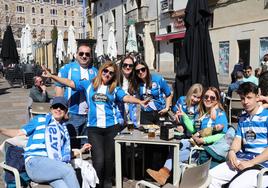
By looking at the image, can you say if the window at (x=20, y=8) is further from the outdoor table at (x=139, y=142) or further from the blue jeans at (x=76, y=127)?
the outdoor table at (x=139, y=142)

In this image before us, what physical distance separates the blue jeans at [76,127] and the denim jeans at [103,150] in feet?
1.49

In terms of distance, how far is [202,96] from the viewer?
460 cm

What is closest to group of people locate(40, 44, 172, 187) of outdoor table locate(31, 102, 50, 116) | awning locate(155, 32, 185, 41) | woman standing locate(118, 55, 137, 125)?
woman standing locate(118, 55, 137, 125)

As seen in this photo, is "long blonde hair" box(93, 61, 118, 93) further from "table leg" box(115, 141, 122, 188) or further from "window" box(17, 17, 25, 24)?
"window" box(17, 17, 25, 24)

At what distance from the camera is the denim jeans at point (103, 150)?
412 cm

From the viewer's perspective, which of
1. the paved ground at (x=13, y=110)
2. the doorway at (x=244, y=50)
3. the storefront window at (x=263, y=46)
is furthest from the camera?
the doorway at (x=244, y=50)

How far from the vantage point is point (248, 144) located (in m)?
3.50

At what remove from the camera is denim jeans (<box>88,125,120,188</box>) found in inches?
162

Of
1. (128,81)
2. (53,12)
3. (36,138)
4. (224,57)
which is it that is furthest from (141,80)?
(53,12)

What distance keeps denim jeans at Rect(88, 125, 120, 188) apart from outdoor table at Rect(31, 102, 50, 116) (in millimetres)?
1988

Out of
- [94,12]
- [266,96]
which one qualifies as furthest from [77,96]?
[94,12]

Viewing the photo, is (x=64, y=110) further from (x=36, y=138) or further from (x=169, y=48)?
(x=169, y=48)

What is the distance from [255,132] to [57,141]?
198 centimetres

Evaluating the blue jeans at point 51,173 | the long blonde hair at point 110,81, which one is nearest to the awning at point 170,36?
the long blonde hair at point 110,81
